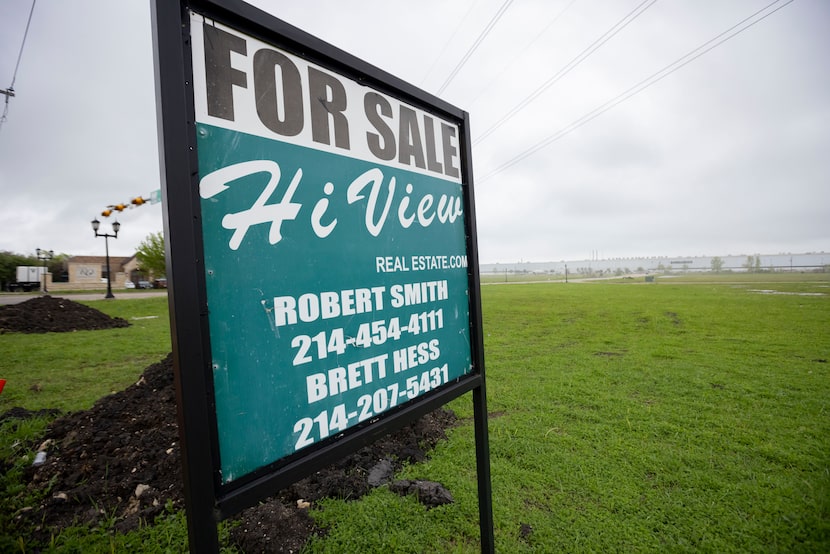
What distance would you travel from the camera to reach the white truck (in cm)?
3653

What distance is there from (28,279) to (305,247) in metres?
53.2

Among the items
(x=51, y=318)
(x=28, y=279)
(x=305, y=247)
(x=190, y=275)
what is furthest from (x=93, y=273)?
(x=190, y=275)

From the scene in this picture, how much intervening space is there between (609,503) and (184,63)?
3.81 m

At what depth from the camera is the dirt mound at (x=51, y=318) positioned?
40.4ft

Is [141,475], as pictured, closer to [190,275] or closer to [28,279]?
[190,275]

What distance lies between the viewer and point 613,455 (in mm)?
3578

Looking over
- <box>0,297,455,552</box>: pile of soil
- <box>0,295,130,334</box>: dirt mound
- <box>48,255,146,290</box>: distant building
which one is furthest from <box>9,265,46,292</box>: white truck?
<box>0,297,455,552</box>: pile of soil

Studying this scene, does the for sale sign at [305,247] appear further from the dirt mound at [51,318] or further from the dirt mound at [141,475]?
the dirt mound at [51,318]

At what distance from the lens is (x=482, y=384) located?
2418 mm

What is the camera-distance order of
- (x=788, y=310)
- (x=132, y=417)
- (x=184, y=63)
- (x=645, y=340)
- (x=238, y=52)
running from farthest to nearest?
1. (x=788, y=310)
2. (x=645, y=340)
3. (x=132, y=417)
4. (x=238, y=52)
5. (x=184, y=63)

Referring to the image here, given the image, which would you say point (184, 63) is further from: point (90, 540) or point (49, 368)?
point (49, 368)

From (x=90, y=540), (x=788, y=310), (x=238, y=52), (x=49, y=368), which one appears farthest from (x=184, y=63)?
(x=788, y=310)

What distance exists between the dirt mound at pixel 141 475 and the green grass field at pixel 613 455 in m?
0.18

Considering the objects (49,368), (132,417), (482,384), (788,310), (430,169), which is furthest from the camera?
(788,310)
